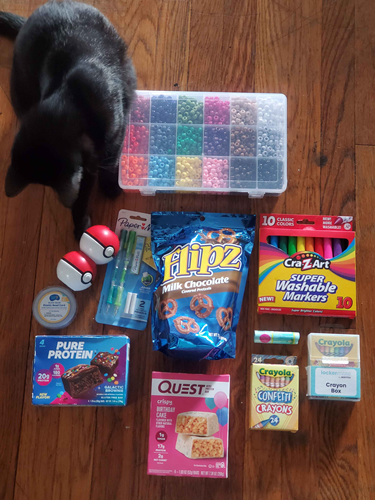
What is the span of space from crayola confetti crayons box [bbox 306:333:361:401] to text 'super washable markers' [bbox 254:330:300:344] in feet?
0.13

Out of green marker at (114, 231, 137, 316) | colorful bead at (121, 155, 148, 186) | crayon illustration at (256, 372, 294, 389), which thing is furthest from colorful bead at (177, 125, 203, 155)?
crayon illustration at (256, 372, 294, 389)

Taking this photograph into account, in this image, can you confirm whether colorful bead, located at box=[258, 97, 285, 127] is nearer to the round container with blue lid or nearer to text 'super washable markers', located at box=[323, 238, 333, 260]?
text 'super washable markers', located at box=[323, 238, 333, 260]

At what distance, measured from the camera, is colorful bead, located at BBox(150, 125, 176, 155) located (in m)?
1.03

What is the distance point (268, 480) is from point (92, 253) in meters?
0.71

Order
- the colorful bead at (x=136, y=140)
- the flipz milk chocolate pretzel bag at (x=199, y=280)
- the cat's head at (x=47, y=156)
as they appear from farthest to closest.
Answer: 1. the colorful bead at (x=136, y=140)
2. the flipz milk chocolate pretzel bag at (x=199, y=280)
3. the cat's head at (x=47, y=156)

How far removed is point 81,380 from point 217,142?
26.7 inches

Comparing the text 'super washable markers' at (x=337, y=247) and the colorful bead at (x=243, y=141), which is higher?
the colorful bead at (x=243, y=141)

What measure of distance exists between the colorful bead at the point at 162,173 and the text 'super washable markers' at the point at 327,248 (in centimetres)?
42

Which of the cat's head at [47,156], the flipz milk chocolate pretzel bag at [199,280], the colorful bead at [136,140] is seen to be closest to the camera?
the cat's head at [47,156]

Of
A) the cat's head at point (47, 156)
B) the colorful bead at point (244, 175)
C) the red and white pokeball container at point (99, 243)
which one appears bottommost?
the red and white pokeball container at point (99, 243)

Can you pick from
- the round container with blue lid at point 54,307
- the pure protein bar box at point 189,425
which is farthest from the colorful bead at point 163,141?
the pure protein bar box at point 189,425

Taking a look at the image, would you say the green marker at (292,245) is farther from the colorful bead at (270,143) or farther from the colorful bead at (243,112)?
the colorful bead at (243,112)

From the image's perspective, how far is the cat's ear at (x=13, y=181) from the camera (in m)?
0.84

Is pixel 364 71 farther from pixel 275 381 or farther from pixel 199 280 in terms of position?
pixel 275 381
